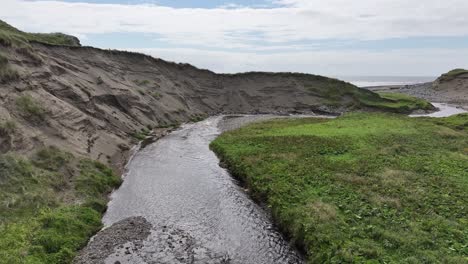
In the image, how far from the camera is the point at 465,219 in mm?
23953

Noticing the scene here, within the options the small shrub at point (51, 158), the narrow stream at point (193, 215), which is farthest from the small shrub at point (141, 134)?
the small shrub at point (51, 158)

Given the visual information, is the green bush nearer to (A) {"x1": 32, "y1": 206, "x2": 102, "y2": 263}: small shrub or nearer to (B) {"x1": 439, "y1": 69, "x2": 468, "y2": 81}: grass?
(A) {"x1": 32, "y1": 206, "x2": 102, "y2": 263}: small shrub

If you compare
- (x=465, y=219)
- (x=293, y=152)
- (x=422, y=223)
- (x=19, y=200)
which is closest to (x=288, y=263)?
(x=422, y=223)

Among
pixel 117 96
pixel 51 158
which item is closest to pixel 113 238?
pixel 51 158

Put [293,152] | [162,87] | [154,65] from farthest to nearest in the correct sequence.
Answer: [154,65]
[162,87]
[293,152]

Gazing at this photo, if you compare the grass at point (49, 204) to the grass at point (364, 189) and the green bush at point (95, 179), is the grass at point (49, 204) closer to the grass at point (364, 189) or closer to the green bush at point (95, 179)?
the green bush at point (95, 179)

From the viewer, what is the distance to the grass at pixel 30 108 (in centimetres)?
3875

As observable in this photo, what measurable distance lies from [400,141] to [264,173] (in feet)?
70.4

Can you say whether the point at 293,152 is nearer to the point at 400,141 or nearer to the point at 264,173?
the point at 264,173

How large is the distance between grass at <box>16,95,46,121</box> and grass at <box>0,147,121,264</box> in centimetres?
589

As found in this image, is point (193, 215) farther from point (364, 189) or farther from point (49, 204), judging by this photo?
point (364, 189)

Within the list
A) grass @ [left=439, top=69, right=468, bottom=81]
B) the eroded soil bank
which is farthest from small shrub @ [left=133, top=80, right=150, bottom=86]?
grass @ [left=439, top=69, right=468, bottom=81]

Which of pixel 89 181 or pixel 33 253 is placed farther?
pixel 89 181

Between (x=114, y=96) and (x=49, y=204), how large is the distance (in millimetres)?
39509
